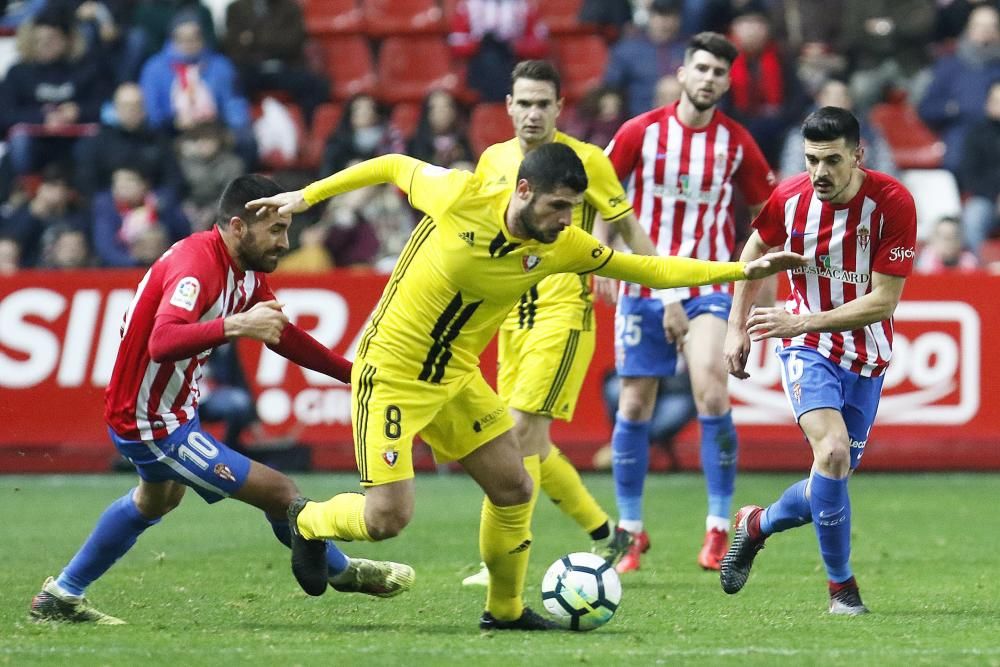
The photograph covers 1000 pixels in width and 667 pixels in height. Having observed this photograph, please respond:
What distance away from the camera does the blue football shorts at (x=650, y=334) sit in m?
9.10

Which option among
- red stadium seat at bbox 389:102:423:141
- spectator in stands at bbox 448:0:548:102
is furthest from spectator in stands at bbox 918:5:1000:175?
red stadium seat at bbox 389:102:423:141

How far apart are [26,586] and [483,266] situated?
317 centimetres

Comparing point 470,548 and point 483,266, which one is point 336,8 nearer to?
point 470,548

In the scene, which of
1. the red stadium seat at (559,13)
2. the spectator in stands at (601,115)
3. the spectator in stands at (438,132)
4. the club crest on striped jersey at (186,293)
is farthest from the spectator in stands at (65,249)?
the club crest on striped jersey at (186,293)

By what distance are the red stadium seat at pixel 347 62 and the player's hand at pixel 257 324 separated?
1213 centimetres

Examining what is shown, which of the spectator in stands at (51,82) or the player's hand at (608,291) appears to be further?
the spectator in stands at (51,82)

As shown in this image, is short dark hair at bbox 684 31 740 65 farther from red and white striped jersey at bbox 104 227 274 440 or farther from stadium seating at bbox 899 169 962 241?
stadium seating at bbox 899 169 962 241

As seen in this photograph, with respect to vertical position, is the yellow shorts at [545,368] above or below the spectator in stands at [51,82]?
below

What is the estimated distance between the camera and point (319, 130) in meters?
17.5

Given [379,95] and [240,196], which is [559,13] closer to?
[379,95]

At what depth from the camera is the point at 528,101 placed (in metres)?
8.29

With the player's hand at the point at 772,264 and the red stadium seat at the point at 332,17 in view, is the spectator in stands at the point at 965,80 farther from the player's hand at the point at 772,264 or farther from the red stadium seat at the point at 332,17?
the player's hand at the point at 772,264

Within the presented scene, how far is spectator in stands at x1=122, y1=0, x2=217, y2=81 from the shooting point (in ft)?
57.2

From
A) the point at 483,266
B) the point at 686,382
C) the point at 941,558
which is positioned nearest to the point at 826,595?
the point at 941,558
